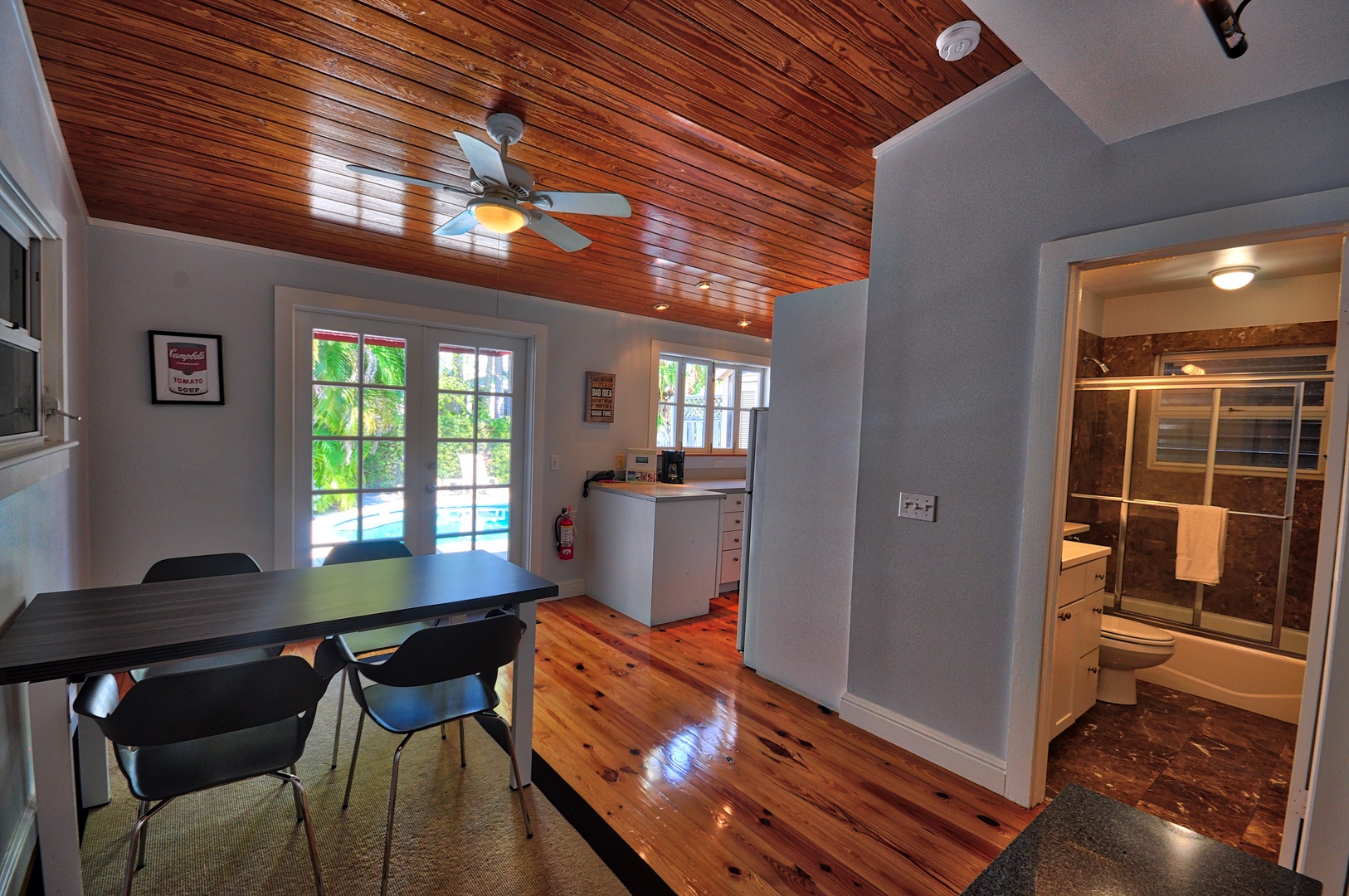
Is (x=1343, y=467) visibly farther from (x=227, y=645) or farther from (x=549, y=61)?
(x=227, y=645)

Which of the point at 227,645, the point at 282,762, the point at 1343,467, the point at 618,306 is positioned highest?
the point at 618,306

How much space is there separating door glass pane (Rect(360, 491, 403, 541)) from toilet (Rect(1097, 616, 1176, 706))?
3982 mm

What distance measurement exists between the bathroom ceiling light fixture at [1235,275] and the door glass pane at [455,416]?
14.3 feet

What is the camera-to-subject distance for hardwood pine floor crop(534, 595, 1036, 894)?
5.56 feet

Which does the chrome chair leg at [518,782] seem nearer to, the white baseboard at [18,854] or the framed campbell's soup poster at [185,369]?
the white baseboard at [18,854]

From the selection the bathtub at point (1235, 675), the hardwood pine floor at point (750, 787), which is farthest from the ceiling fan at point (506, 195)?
the bathtub at point (1235, 675)

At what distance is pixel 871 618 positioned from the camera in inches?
95.7

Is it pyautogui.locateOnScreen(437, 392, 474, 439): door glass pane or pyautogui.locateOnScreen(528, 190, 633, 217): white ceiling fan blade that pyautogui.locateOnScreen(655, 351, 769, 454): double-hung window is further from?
pyautogui.locateOnScreen(528, 190, 633, 217): white ceiling fan blade

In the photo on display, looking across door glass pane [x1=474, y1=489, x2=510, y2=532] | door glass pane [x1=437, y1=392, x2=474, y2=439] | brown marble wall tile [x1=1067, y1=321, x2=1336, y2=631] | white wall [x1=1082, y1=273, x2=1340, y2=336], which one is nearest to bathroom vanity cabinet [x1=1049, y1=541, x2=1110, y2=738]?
brown marble wall tile [x1=1067, y1=321, x2=1336, y2=631]

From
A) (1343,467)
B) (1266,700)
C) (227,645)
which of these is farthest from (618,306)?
(1266,700)

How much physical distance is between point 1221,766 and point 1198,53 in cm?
268

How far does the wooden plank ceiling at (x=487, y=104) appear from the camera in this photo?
145 centimetres

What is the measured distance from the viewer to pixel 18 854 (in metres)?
1.51

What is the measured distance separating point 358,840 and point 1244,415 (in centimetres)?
455
